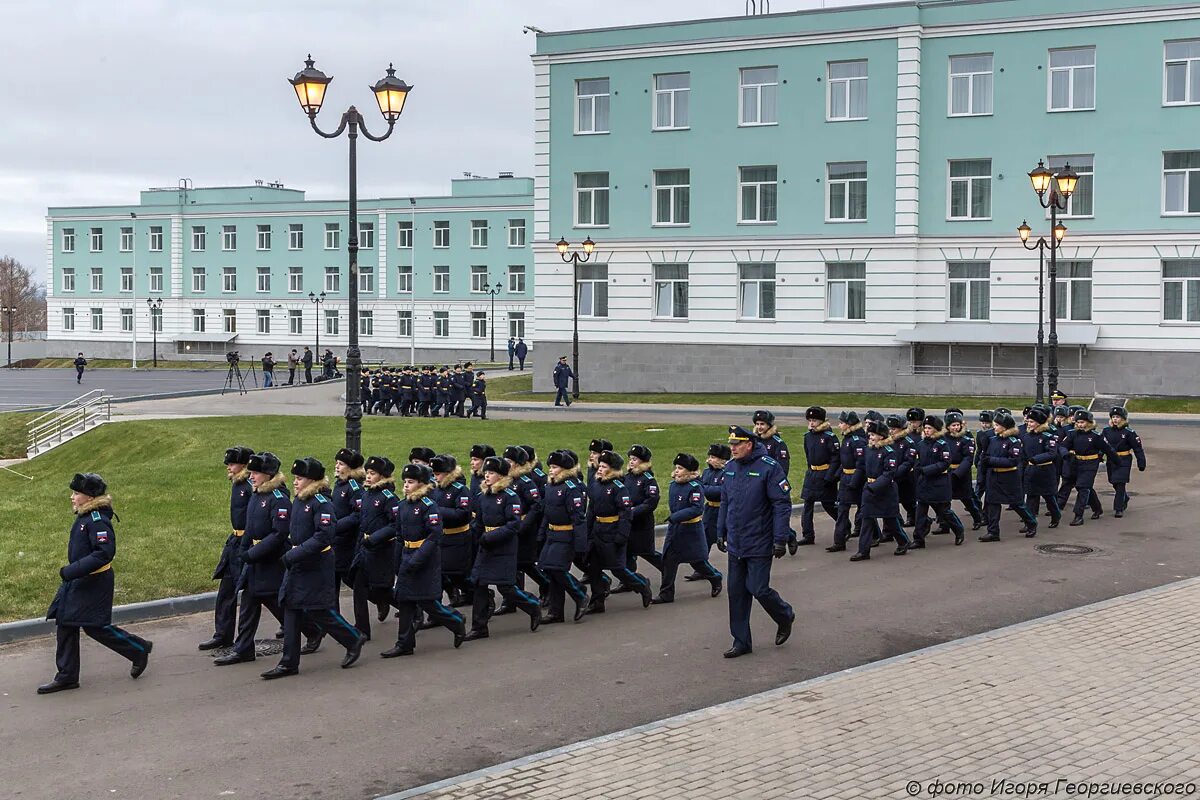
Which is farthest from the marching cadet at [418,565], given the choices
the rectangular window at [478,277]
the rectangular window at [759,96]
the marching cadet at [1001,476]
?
the rectangular window at [478,277]

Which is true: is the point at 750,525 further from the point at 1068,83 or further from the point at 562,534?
the point at 1068,83

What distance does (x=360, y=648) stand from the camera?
11.3 metres

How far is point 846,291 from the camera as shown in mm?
44625

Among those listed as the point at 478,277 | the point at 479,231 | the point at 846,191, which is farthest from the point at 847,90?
the point at 478,277

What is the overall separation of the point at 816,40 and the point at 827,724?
127 ft

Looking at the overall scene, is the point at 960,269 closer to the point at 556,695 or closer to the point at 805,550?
the point at 805,550

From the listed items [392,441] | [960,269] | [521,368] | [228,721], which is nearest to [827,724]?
[228,721]

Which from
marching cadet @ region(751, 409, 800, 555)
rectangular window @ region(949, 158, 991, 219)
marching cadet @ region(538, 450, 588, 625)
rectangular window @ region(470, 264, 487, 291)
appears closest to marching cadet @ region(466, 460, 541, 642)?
marching cadet @ region(538, 450, 588, 625)

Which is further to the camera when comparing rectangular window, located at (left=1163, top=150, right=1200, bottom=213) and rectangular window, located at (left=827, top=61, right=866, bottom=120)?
rectangular window, located at (left=827, top=61, right=866, bottom=120)

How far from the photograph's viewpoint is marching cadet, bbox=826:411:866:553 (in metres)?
16.5

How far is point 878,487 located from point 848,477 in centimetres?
74

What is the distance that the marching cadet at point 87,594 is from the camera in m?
10.3

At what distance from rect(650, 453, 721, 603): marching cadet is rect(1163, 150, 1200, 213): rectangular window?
33.0 m

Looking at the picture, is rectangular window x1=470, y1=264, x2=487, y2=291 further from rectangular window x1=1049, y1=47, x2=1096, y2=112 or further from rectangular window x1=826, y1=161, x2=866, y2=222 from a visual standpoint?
rectangular window x1=1049, y1=47, x2=1096, y2=112
